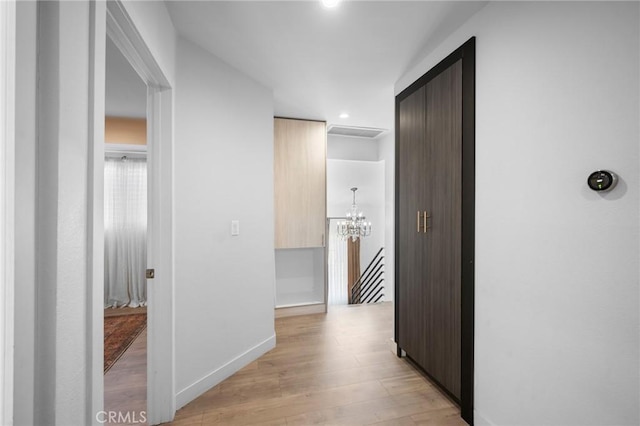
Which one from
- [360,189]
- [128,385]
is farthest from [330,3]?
[360,189]

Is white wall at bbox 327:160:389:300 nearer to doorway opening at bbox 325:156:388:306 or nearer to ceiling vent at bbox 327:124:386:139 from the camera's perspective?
doorway opening at bbox 325:156:388:306

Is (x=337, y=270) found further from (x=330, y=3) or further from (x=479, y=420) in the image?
(x=330, y=3)

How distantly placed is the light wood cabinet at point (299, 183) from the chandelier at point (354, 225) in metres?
1.24

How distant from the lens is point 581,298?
1251 mm

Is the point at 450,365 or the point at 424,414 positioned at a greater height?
the point at 450,365

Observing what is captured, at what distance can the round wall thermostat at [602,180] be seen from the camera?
113cm

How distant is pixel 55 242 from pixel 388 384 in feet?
→ 7.48

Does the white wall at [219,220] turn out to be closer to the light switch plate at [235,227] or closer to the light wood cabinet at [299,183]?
the light switch plate at [235,227]

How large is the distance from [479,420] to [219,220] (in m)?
2.15

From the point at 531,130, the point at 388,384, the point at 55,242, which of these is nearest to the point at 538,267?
the point at 531,130

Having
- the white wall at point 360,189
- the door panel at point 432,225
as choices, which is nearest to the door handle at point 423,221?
the door panel at point 432,225

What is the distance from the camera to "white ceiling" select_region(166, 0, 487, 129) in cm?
175

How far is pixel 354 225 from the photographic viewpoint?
4.88 meters

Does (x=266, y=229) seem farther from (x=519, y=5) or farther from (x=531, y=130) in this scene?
(x=519, y=5)
